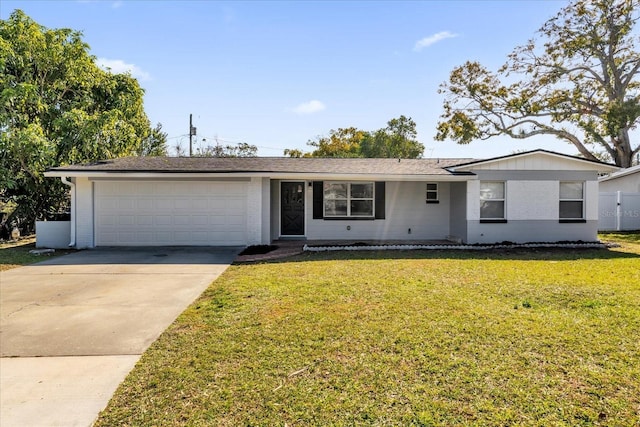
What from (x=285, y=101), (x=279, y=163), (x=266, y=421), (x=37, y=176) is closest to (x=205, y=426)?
(x=266, y=421)

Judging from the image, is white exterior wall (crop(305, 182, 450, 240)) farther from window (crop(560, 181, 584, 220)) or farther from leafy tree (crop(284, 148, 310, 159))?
leafy tree (crop(284, 148, 310, 159))

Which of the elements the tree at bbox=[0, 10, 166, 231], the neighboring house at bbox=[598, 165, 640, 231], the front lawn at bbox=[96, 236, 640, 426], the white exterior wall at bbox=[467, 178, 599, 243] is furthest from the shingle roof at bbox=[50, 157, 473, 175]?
the neighboring house at bbox=[598, 165, 640, 231]

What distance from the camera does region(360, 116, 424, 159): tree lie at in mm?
40406

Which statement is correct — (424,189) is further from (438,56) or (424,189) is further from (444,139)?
(444,139)

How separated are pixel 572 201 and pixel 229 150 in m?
31.8

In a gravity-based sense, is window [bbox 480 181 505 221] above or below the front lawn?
above

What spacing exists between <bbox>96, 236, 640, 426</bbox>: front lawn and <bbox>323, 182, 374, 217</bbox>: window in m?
6.73

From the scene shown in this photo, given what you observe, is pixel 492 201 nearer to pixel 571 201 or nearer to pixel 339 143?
pixel 571 201

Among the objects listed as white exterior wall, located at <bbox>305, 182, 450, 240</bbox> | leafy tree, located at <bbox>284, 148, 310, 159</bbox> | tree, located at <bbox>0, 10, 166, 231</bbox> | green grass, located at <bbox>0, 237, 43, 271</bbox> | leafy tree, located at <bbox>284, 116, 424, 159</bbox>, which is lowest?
green grass, located at <bbox>0, 237, 43, 271</bbox>

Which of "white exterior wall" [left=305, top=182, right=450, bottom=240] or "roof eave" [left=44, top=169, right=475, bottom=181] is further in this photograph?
"white exterior wall" [left=305, top=182, right=450, bottom=240]

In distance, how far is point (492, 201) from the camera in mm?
12570

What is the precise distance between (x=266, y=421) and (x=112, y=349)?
7.37 ft

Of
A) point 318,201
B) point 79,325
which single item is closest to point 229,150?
point 318,201

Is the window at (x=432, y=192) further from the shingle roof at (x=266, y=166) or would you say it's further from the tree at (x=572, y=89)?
the tree at (x=572, y=89)
